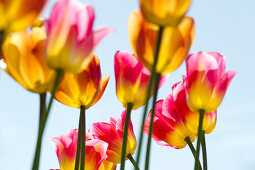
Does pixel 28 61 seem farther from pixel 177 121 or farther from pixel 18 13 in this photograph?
pixel 177 121

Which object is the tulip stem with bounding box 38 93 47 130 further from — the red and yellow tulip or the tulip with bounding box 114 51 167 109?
the red and yellow tulip

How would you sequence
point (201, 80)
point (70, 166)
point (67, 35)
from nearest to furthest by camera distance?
point (67, 35), point (201, 80), point (70, 166)

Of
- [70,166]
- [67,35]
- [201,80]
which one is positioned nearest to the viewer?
[67,35]

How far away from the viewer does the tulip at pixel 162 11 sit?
16.2 inches

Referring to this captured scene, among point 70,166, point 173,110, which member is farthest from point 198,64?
point 70,166

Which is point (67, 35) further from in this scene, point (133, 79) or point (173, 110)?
point (173, 110)

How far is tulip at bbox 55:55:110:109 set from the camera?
54 cm

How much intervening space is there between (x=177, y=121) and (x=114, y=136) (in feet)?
0.37

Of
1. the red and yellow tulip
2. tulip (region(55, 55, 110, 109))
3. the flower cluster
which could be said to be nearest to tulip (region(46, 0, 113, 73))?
the flower cluster

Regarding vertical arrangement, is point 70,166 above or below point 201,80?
below

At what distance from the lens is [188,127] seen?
68 centimetres

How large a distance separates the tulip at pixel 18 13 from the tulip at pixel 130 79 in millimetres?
190

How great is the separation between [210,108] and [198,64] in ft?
0.19

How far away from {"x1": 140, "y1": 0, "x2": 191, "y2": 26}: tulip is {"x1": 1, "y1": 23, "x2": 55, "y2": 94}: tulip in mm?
119
